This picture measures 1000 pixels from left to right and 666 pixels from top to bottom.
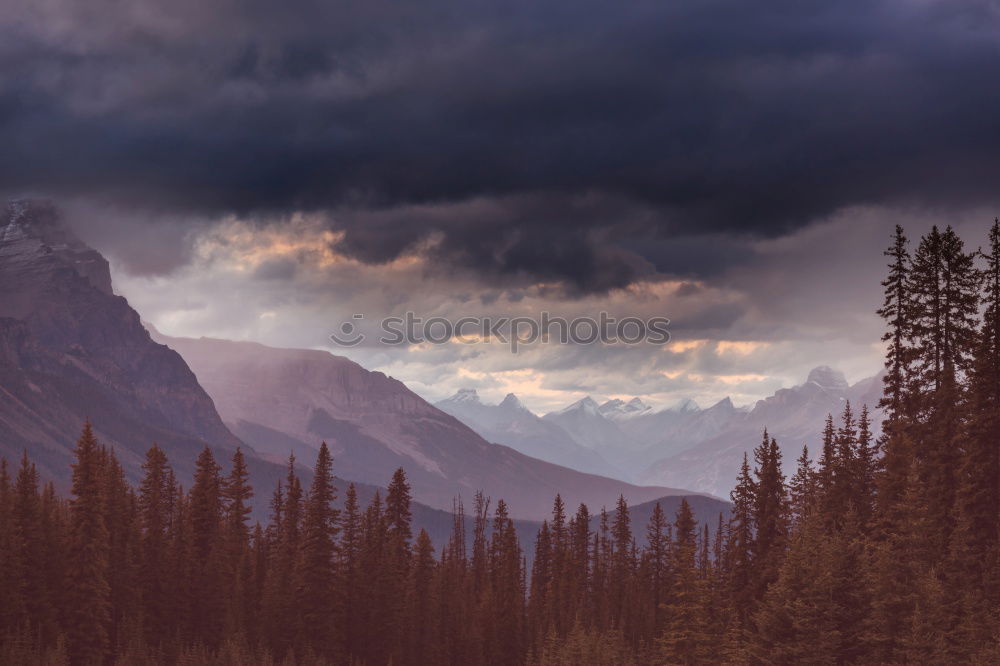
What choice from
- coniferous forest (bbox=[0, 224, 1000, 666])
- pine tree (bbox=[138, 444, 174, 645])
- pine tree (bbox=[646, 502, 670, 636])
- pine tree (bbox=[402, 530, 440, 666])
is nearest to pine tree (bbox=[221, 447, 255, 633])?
→ coniferous forest (bbox=[0, 224, 1000, 666])

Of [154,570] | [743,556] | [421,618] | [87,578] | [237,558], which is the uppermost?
[743,556]

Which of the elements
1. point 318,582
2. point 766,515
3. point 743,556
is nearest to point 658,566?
point 318,582

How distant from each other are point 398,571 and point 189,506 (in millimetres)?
20620

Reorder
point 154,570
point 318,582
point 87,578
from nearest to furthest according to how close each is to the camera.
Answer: point 87,578
point 318,582
point 154,570

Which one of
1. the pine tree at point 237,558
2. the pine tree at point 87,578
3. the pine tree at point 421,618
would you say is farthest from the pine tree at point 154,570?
the pine tree at point 421,618

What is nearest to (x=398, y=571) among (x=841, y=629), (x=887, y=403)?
(x=887, y=403)

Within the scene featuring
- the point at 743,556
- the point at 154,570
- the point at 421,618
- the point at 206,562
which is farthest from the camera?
the point at 421,618

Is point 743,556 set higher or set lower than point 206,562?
higher

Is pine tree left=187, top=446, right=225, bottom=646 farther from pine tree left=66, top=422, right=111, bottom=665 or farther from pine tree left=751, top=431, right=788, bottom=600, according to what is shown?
pine tree left=751, top=431, right=788, bottom=600

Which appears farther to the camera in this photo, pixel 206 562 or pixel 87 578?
pixel 206 562

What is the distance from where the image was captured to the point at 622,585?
13762 cm

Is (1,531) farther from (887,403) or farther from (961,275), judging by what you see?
(961,275)

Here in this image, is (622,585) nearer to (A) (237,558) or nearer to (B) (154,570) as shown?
(A) (237,558)

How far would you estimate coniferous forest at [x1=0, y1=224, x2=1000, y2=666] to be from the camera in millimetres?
59719
